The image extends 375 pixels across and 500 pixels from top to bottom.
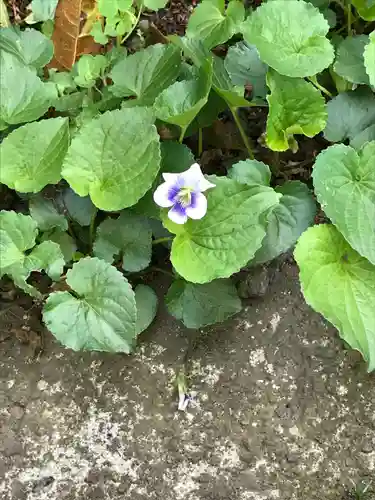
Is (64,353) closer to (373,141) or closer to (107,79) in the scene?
(107,79)

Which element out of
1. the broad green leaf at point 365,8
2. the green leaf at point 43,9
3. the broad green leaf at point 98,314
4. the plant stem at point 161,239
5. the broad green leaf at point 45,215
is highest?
the broad green leaf at point 365,8

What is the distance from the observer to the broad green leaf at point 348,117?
1.48 m

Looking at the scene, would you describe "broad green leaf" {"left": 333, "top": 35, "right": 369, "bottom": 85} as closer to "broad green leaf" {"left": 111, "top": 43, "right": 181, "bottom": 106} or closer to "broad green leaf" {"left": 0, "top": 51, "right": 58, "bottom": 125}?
"broad green leaf" {"left": 111, "top": 43, "right": 181, "bottom": 106}

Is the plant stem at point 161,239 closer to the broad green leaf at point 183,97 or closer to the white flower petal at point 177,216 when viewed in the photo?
the white flower petal at point 177,216

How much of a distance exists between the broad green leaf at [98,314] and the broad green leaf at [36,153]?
197 millimetres

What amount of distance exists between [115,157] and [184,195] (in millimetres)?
167

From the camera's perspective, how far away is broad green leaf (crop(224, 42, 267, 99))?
4.92 ft

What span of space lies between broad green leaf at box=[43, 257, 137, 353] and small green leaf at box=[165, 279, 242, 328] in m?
0.13

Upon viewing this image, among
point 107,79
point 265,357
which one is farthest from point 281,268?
point 107,79

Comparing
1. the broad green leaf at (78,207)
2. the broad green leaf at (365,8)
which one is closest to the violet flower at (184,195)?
the broad green leaf at (78,207)

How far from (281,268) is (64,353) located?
1.67 ft

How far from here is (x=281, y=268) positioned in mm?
1480

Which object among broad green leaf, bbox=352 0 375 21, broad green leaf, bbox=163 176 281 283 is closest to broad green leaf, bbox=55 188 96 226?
broad green leaf, bbox=163 176 281 283

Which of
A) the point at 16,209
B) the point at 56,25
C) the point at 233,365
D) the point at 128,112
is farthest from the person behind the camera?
the point at 56,25
